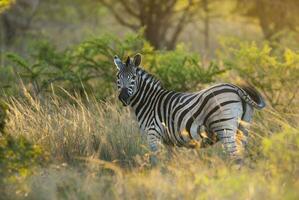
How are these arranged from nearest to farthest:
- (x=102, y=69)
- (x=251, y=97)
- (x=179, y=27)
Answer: (x=251, y=97) < (x=102, y=69) < (x=179, y=27)

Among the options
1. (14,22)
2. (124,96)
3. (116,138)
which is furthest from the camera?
(14,22)

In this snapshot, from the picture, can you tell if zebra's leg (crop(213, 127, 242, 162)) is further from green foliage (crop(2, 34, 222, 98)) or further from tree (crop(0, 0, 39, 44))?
tree (crop(0, 0, 39, 44))

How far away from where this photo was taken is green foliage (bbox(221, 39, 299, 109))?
46.2 ft

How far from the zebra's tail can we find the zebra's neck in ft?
4.42

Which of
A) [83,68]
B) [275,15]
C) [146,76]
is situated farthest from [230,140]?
[275,15]

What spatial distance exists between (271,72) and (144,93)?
13.3 ft

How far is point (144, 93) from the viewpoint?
11148mm

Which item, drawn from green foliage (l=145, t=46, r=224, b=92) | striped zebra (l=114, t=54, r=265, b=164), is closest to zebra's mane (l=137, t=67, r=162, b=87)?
striped zebra (l=114, t=54, r=265, b=164)

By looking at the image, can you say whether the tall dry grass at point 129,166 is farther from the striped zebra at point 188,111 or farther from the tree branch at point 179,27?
the tree branch at point 179,27

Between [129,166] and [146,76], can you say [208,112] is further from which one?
[146,76]

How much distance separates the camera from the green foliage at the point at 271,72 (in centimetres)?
1409

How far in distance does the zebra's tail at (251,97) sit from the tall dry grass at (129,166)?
1.31 feet

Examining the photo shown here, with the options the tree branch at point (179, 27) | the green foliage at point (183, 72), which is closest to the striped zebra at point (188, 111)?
the green foliage at point (183, 72)

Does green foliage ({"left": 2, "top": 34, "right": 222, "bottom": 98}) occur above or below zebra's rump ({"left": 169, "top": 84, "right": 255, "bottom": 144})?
above
